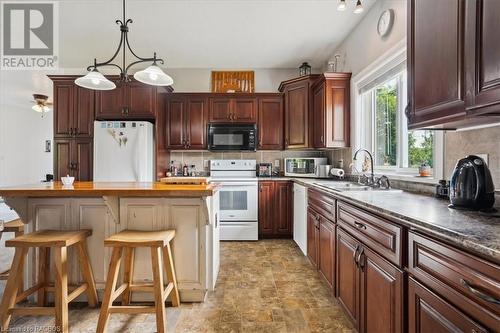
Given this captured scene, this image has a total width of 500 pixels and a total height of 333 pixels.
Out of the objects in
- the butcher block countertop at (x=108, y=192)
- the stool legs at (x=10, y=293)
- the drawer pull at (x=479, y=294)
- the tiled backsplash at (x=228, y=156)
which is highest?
the tiled backsplash at (x=228, y=156)

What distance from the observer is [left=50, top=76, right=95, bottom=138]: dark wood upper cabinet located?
3742mm

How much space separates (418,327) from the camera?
1070 mm

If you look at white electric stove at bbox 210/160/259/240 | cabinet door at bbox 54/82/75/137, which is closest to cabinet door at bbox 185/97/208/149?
white electric stove at bbox 210/160/259/240

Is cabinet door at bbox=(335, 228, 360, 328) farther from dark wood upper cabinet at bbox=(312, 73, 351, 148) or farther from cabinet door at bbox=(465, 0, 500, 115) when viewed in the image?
dark wood upper cabinet at bbox=(312, 73, 351, 148)

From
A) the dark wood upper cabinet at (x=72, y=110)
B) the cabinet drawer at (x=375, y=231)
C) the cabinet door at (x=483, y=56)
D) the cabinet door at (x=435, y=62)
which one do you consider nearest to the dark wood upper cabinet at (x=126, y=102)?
the dark wood upper cabinet at (x=72, y=110)

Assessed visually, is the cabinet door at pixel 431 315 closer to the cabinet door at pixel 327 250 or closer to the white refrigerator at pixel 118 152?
the cabinet door at pixel 327 250

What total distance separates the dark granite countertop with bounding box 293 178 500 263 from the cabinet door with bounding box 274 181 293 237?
2393 millimetres

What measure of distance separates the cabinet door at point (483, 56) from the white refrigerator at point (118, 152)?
11.0ft

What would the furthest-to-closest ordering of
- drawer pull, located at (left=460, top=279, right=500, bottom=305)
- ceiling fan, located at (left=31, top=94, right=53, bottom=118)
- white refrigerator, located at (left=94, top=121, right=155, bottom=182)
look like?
ceiling fan, located at (left=31, top=94, right=53, bottom=118)
white refrigerator, located at (left=94, top=121, right=155, bottom=182)
drawer pull, located at (left=460, top=279, right=500, bottom=305)

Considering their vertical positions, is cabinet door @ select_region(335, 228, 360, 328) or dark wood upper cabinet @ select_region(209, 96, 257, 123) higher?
dark wood upper cabinet @ select_region(209, 96, 257, 123)

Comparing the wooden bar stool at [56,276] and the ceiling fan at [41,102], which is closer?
the wooden bar stool at [56,276]

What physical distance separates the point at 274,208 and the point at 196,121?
70.2 inches

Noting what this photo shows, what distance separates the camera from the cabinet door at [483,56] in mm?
1031

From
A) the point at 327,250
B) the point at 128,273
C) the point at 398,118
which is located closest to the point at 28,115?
the point at 128,273
